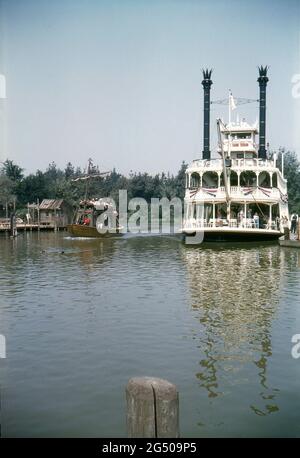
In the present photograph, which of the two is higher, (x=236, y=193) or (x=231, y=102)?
(x=231, y=102)

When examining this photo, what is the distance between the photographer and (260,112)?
44.7m

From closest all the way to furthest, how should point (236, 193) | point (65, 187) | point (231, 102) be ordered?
point (236, 193) → point (231, 102) → point (65, 187)

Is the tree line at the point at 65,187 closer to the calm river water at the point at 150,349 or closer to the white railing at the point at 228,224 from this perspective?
the white railing at the point at 228,224

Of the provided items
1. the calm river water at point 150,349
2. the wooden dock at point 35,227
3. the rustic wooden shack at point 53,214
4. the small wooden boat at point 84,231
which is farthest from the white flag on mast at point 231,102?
the rustic wooden shack at point 53,214

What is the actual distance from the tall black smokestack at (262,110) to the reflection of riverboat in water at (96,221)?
17.1m

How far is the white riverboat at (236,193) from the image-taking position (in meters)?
35.3

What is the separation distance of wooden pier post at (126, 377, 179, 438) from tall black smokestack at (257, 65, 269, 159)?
41230 mm

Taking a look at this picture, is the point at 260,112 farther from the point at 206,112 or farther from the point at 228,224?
the point at 228,224

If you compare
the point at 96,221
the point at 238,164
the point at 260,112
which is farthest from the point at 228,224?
the point at 96,221

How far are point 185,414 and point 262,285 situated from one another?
442 inches

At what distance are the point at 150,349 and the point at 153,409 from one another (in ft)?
16.4

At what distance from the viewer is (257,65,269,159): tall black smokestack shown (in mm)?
44156

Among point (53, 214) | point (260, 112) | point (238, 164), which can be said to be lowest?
point (53, 214)
